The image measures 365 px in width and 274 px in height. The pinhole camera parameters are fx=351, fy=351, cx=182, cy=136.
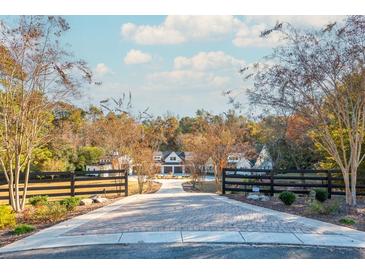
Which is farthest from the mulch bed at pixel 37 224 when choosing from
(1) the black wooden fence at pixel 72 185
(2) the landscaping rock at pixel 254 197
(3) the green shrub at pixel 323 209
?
(3) the green shrub at pixel 323 209

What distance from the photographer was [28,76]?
9.05 m

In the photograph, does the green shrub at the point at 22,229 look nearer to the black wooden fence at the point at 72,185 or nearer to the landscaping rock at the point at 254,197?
the black wooden fence at the point at 72,185

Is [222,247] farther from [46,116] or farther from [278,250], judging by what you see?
[46,116]

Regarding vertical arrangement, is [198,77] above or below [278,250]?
above

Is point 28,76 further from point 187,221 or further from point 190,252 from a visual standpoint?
point 190,252

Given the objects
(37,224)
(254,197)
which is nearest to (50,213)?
(37,224)

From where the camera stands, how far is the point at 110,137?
18016 mm

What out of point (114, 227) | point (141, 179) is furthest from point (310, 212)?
point (141, 179)

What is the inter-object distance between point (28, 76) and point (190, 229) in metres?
6.01

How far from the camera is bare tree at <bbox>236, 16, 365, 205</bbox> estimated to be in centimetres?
841

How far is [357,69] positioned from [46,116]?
27.1 ft

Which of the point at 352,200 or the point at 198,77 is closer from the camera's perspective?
the point at 352,200

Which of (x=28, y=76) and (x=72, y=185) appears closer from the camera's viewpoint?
(x=28, y=76)

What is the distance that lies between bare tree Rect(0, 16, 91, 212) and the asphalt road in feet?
16.5
